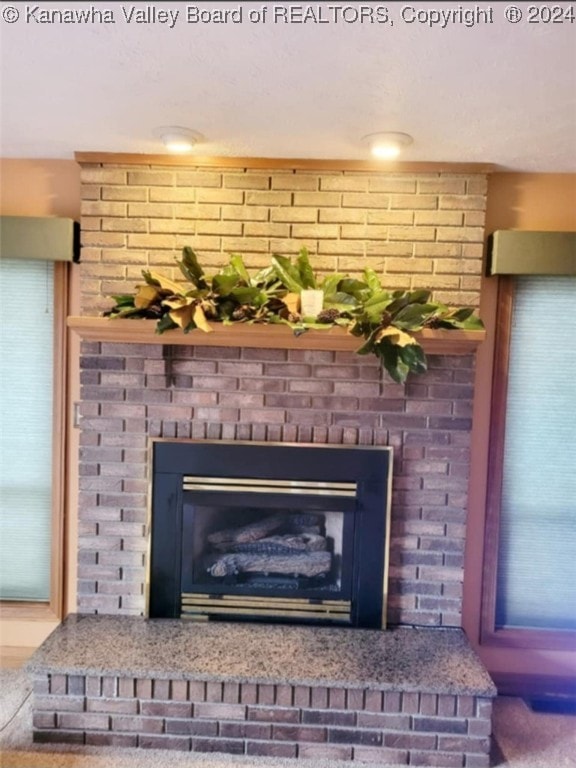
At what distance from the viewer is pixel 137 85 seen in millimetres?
1606

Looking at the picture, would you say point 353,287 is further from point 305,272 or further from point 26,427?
point 26,427

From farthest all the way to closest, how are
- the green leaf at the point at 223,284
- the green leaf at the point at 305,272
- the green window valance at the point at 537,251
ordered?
the green window valance at the point at 537,251, the green leaf at the point at 305,272, the green leaf at the point at 223,284

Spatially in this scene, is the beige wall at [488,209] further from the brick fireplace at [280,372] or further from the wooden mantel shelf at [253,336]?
the wooden mantel shelf at [253,336]

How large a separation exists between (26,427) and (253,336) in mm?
1217

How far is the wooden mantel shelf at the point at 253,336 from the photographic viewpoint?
197cm

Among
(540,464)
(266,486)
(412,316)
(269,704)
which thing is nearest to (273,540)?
(266,486)

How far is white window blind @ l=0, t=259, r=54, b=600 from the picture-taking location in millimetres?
2398

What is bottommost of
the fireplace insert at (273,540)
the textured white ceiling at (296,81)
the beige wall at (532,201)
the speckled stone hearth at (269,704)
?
the speckled stone hearth at (269,704)

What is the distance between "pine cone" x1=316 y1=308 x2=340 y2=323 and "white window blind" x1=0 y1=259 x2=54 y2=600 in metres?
1.26

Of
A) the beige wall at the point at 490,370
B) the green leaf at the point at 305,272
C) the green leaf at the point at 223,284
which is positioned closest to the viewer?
the green leaf at the point at 223,284

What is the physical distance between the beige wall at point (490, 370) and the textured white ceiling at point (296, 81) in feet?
0.53

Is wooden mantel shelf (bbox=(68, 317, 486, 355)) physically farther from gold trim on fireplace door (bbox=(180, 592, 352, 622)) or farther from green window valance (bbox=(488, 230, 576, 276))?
gold trim on fireplace door (bbox=(180, 592, 352, 622))

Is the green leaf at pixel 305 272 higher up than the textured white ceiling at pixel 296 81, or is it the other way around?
the textured white ceiling at pixel 296 81

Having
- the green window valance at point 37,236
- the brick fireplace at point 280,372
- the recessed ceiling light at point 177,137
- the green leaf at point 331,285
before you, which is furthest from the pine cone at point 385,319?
the green window valance at point 37,236
